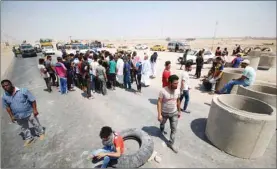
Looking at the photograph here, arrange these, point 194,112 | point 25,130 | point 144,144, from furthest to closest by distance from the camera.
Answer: point 194,112 → point 25,130 → point 144,144

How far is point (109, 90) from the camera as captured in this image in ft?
29.4

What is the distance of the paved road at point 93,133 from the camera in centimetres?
377

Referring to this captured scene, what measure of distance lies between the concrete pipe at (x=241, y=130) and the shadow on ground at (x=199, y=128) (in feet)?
1.26

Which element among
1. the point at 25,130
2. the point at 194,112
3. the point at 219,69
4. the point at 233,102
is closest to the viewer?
the point at 25,130

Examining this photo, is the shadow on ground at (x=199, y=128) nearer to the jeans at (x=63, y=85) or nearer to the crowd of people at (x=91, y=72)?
the crowd of people at (x=91, y=72)

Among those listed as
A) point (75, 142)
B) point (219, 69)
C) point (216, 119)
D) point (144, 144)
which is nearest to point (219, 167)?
point (216, 119)

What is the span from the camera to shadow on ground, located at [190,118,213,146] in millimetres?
4625

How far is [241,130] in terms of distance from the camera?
361cm

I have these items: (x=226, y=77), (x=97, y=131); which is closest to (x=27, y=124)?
(x=97, y=131)

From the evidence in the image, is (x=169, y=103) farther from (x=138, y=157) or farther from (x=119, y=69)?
(x=119, y=69)

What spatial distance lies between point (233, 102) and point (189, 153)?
7.59 feet

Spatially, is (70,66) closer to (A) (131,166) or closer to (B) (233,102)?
(A) (131,166)

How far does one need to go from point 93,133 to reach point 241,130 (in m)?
3.99

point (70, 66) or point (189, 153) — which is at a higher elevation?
point (70, 66)
